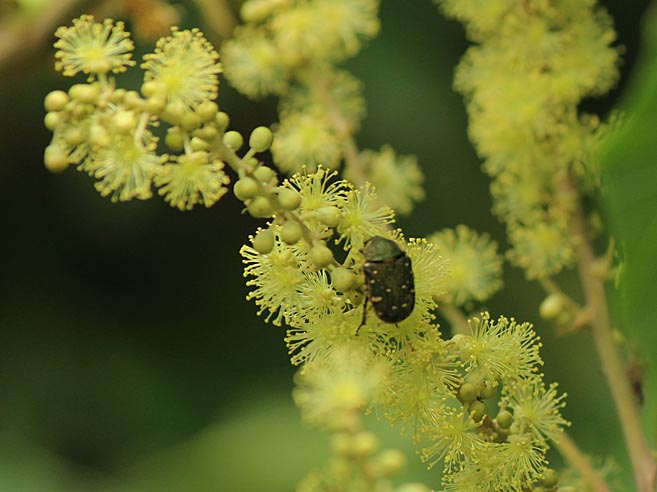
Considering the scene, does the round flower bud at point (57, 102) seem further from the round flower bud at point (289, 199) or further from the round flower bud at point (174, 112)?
the round flower bud at point (289, 199)

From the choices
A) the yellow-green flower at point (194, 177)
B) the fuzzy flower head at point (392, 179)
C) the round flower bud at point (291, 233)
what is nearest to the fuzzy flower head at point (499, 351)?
the round flower bud at point (291, 233)

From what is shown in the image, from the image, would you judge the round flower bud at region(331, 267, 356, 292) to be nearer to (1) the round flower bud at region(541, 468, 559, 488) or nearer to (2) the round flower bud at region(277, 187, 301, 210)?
(2) the round flower bud at region(277, 187, 301, 210)

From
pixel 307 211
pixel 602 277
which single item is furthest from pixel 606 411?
pixel 307 211

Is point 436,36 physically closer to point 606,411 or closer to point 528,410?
point 606,411

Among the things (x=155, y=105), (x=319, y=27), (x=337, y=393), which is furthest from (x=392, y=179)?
(x=337, y=393)

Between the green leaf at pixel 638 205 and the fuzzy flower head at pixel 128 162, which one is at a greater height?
the fuzzy flower head at pixel 128 162

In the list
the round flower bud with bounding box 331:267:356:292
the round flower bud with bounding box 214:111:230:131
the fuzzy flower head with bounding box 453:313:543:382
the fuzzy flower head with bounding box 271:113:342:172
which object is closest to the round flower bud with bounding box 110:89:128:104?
the round flower bud with bounding box 214:111:230:131
